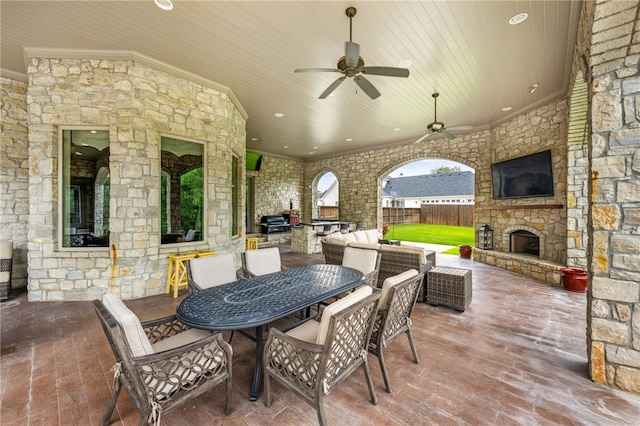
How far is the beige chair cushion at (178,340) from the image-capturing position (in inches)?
71.9

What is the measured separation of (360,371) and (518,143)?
6.43m

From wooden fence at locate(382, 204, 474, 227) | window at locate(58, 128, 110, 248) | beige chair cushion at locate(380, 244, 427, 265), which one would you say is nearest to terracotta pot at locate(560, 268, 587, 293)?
beige chair cushion at locate(380, 244, 427, 265)

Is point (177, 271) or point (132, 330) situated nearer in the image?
point (132, 330)

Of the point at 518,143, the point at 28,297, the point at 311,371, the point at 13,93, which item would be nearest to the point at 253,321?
the point at 311,371

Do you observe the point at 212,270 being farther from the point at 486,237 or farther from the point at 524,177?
the point at 486,237

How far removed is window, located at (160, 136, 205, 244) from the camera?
171 inches

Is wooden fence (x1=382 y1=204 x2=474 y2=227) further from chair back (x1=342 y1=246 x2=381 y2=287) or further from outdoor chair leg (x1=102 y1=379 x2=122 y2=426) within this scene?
outdoor chair leg (x1=102 y1=379 x2=122 y2=426)

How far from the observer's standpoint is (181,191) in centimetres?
479

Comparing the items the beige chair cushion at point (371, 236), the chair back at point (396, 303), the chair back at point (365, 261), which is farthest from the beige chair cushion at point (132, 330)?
the beige chair cushion at point (371, 236)

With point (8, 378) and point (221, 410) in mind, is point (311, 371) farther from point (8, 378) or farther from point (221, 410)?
point (8, 378)

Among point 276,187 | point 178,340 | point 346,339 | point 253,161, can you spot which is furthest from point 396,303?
point 276,187

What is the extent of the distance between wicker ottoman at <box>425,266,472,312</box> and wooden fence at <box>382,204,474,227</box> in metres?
11.0

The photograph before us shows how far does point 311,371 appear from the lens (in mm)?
1562

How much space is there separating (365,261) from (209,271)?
1.91 metres
